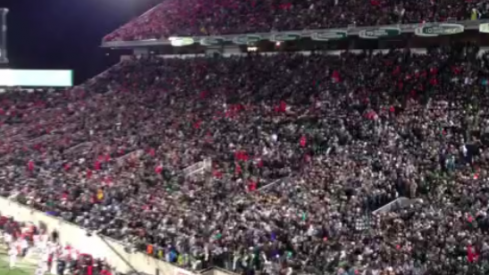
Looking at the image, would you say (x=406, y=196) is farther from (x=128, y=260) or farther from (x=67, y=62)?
(x=67, y=62)

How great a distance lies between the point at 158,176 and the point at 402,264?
12080 mm

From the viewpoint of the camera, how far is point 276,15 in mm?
33438

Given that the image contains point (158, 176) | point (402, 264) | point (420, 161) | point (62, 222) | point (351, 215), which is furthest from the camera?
point (158, 176)

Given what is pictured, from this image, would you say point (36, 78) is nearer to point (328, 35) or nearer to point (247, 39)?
point (247, 39)

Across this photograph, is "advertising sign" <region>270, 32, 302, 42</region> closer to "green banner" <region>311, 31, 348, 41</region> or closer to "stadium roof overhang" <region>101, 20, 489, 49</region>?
"stadium roof overhang" <region>101, 20, 489, 49</region>

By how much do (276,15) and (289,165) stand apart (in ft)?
41.5

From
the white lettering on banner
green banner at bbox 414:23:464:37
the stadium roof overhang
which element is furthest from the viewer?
the stadium roof overhang

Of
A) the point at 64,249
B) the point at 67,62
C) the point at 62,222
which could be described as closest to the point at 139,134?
the point at 62,222

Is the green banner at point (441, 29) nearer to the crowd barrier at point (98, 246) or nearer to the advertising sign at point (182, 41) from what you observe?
the crowd barrier at point (98, 246)

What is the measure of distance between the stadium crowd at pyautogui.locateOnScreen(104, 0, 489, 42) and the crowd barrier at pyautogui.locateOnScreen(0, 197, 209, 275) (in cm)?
1417

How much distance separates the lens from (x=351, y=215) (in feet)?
60.0

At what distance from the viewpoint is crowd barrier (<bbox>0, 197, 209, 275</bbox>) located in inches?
720

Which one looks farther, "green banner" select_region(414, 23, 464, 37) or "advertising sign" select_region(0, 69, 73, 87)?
"advertising sign" select_region(0, 69, 73, 87)

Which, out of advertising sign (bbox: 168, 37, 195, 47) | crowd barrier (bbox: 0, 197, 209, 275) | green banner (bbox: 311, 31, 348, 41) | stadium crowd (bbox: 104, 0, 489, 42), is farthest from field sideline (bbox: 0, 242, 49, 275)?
advertising sign (bbox: 168, 37, 195, 47)
